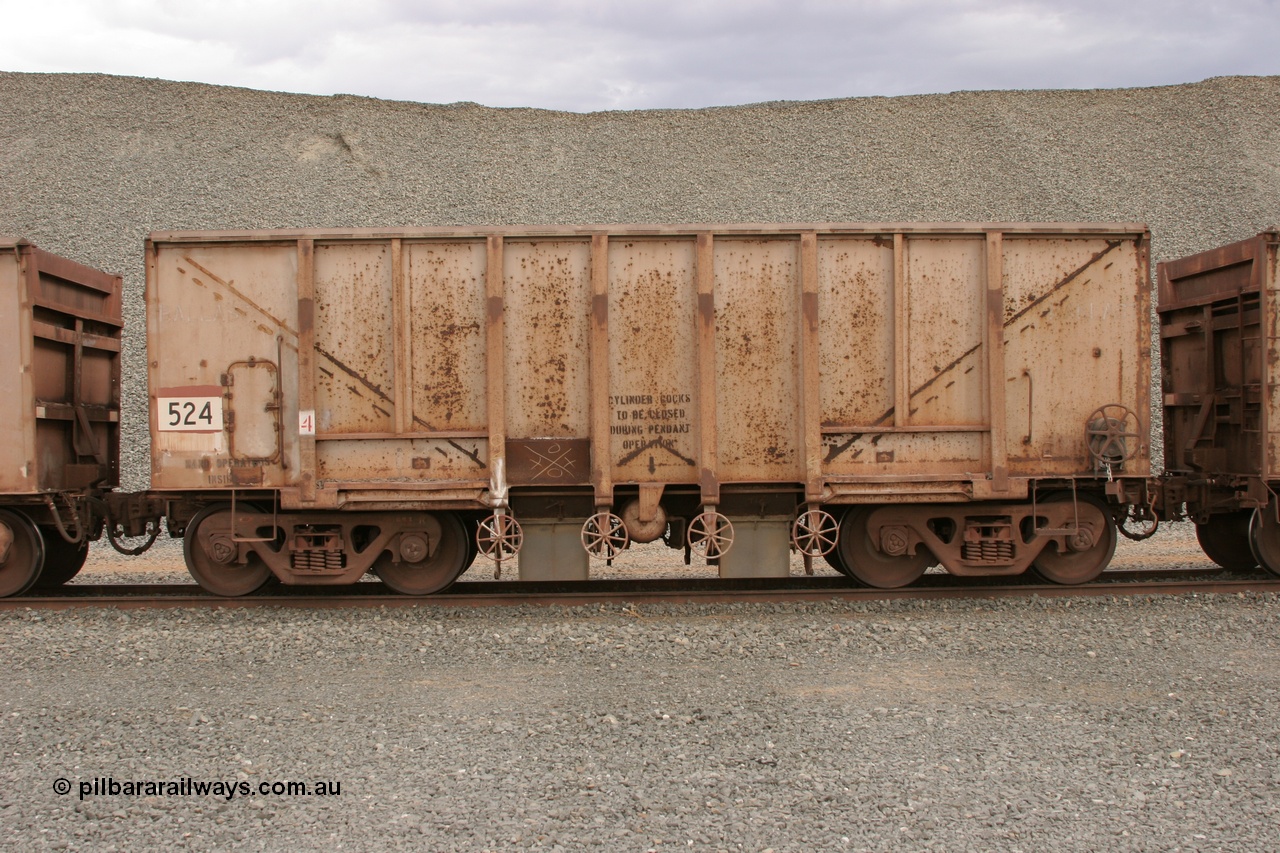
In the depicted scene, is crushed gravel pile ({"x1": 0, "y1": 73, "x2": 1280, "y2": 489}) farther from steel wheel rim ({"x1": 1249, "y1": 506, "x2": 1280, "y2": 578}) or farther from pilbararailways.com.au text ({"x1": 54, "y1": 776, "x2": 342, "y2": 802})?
pilbararailways.com.au text ({"x1": 54, "y1": 776, "x2": 342, "y2": 802})

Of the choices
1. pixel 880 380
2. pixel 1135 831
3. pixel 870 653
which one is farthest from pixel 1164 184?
pixel 1135 831

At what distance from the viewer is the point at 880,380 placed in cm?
774

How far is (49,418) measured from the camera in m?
8.03

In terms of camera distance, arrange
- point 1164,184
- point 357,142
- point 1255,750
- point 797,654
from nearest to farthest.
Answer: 1. point 1255,750
2. point 797,654
3. point 1164,184
4. point 357,142

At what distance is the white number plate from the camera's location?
7.73 meters

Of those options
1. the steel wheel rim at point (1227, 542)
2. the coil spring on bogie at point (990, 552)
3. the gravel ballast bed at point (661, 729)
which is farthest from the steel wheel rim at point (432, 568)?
the steel wheel rim at point (1227, 542)

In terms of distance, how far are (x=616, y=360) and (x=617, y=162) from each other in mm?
23080

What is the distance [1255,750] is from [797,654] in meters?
2.66

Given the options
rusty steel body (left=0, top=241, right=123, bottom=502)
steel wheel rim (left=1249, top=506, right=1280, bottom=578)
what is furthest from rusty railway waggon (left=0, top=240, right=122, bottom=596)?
steel wheel rim (left=1249, top=506, right=1280, bottom=578)

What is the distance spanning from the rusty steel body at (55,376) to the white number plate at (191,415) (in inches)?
46.9

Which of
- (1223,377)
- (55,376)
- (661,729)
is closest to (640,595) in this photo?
(661,729)

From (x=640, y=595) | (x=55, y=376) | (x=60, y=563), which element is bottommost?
(x=640, y=595)

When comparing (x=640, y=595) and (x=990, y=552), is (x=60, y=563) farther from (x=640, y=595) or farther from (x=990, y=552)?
(x=990, y=552)

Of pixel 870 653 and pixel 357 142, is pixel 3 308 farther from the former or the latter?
pixel 357 142
